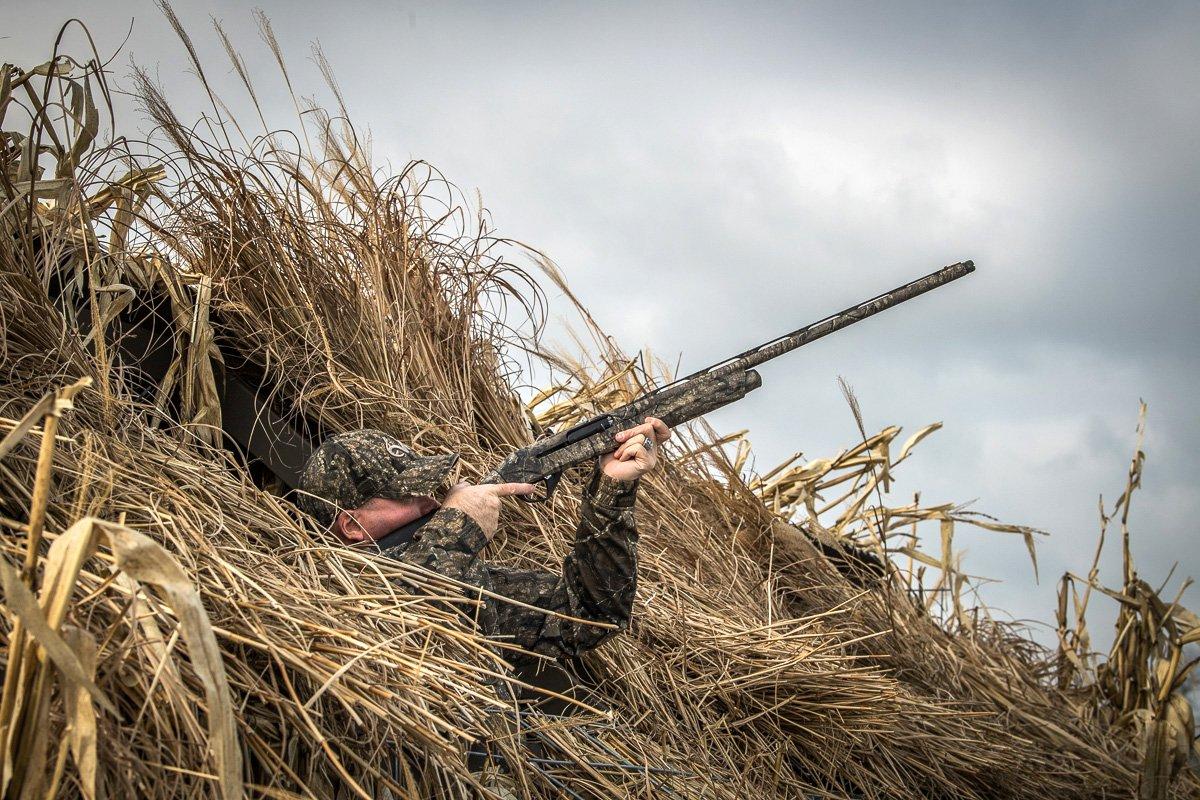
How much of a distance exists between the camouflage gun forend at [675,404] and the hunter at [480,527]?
0.09 metres

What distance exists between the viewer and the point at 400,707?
1.61 metres

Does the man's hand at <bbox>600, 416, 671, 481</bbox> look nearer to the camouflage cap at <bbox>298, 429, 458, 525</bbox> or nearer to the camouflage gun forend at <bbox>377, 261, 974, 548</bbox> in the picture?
the camouflage gun forend at <bbox>377, 261, 974, 548</bbox>

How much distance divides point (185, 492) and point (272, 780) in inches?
31.6

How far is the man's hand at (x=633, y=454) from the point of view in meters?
2.79

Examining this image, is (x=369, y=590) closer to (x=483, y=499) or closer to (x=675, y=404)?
(x=483, y=499)

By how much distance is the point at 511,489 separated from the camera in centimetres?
279

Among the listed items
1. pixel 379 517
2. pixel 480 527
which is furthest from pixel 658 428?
pixel 379 517

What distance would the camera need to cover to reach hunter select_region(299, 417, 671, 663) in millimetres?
2609

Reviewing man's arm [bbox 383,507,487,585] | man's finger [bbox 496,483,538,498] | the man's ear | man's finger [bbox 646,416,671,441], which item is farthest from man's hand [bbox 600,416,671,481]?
the man's ear

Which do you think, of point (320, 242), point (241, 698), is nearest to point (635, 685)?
point (241, 698)

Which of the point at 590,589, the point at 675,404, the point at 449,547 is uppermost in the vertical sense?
the point at 675,404

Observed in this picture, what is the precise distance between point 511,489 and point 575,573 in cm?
30

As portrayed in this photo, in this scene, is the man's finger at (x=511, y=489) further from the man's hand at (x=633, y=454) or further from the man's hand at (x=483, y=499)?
the man's hand at (x=633, y=454)

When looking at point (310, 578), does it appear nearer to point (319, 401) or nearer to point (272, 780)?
point (272, 780)
